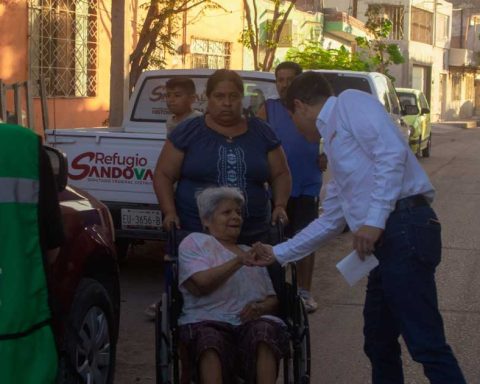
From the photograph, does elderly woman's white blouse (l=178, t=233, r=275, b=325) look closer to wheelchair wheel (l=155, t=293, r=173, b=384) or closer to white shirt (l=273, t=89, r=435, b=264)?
wheelchair wheel (l=155, t=293, r=173, b=384)

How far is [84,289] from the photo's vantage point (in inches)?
190

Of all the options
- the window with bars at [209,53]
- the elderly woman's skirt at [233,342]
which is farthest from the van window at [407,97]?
the elderly woman's skirt at [233,342]

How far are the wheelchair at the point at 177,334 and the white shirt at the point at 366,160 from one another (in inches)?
23.9

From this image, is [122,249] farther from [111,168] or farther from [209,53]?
[209,53]

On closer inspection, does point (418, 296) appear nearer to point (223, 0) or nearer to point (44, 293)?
point (44, 293)

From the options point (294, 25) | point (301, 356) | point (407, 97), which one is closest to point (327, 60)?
point (407, 97)

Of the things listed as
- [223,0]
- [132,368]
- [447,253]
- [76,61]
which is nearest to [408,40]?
[223,0]

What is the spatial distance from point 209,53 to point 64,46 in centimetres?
767

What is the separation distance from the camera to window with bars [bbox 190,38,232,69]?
A: 2288 centimetres

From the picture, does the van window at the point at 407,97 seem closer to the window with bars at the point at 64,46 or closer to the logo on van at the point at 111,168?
the window with bars at the point at 64,46

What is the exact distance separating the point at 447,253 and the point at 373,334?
590 centimetres

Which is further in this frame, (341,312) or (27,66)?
(27,66)

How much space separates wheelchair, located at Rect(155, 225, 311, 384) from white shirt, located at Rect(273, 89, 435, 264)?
1.99 feet

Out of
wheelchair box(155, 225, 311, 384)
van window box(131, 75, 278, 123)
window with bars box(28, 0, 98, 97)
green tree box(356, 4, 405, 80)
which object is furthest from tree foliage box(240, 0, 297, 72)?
wheelchair box(155, 225, 311, 384)
